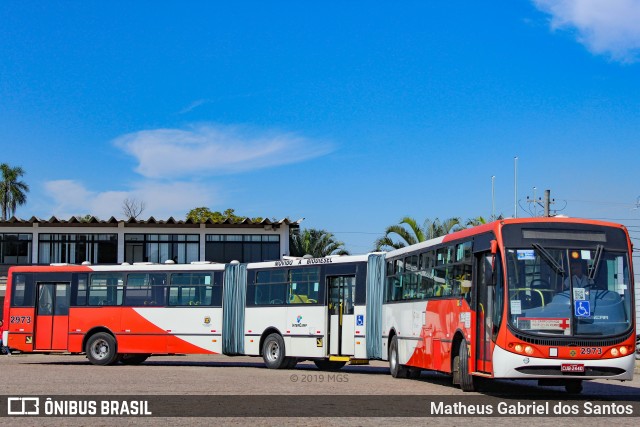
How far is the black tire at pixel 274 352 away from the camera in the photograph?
28.7 metres

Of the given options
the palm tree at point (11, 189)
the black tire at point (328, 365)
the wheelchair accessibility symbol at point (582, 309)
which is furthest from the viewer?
the palm tree at point (11, 189)

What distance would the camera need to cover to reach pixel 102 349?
3158 centimetres

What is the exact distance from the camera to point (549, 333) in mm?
16969

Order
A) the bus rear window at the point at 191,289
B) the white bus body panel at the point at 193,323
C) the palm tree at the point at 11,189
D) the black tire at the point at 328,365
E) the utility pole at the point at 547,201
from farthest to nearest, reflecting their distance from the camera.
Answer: the palm tree at the point at 11,189
the utility pole at the point at 547,201
the bus rear window at the point at 191,289
the white bus body panel at the point at 193,323
the black tire at the point at 328,365

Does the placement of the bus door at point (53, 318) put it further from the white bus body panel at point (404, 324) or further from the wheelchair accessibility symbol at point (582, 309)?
the wheelchair accessibility symbol at point (582, 309)

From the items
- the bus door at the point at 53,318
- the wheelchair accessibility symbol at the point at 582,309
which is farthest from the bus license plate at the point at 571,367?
the bus door at the point at 53,318

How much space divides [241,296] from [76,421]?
56.4 ft

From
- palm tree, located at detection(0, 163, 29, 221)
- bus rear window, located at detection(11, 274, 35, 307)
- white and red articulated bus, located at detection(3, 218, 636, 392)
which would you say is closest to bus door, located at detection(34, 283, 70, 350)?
white and red articulated bus, located at detection(3, 218, 636, 392)

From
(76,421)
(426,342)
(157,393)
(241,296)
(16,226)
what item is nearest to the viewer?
(76,421)

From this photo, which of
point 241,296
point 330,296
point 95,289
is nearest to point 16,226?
point 95,289

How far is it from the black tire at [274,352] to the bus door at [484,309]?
436 inches

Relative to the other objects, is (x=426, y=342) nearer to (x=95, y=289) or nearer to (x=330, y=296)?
(x=330, y=296)

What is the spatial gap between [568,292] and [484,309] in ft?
5.38

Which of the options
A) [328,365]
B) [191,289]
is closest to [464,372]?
[328,365]
